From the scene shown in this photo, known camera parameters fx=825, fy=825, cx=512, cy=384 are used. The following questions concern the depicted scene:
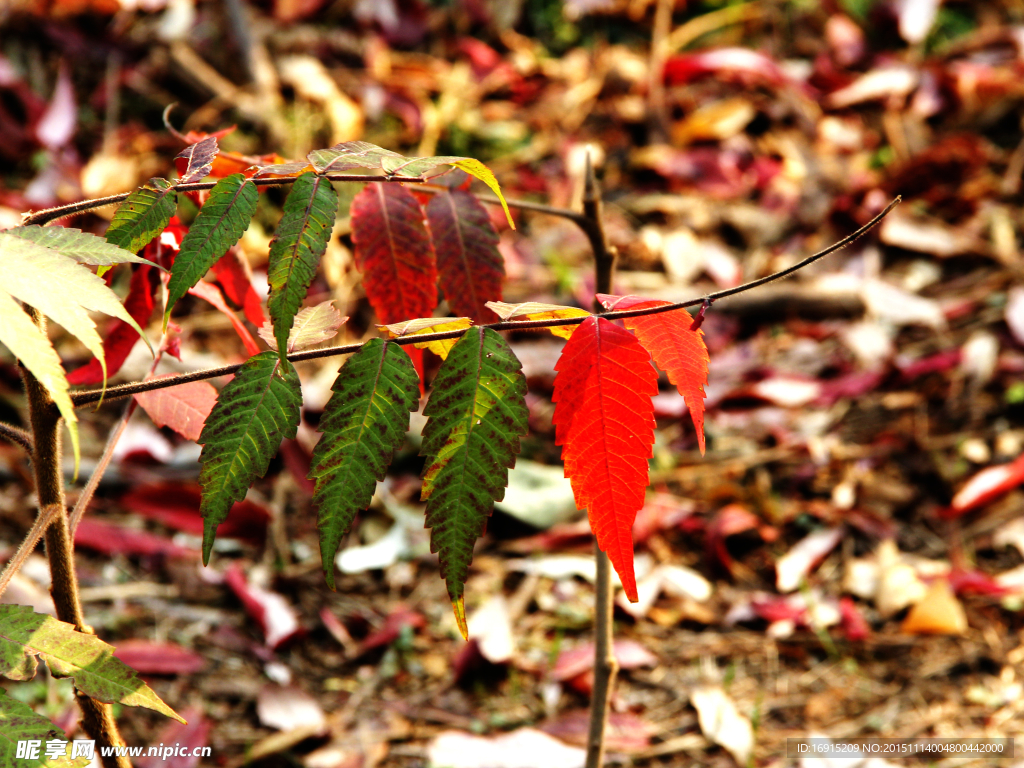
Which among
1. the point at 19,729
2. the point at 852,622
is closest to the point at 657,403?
the point at 852,622

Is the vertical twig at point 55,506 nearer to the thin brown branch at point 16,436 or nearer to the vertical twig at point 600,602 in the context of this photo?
the thin brown branch at point 16,436

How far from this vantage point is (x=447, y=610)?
1616 millimetres

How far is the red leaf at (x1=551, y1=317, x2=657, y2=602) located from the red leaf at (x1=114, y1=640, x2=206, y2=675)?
1075 millimetres

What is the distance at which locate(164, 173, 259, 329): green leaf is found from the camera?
557mm

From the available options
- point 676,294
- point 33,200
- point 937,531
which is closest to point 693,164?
point 676,294

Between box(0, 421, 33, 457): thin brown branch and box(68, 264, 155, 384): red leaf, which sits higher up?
box(68, 264, 155, 384): red leaf

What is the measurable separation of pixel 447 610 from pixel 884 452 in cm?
104

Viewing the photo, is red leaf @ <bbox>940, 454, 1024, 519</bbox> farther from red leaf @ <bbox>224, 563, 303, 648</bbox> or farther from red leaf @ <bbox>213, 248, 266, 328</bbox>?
red leaf @ <bbox>213, 248, 266, 328</bbox>

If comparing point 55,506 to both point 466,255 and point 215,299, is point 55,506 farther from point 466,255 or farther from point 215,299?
point 466,255

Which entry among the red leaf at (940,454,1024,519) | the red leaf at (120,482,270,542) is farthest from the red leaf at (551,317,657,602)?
the red leaf at (940,454,1024,519)

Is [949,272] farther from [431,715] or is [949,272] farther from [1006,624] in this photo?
[431,715]

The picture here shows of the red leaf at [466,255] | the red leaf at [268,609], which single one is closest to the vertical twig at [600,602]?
the red leaf at [466,255]

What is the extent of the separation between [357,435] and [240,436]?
0.27ft

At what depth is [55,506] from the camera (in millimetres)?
675
